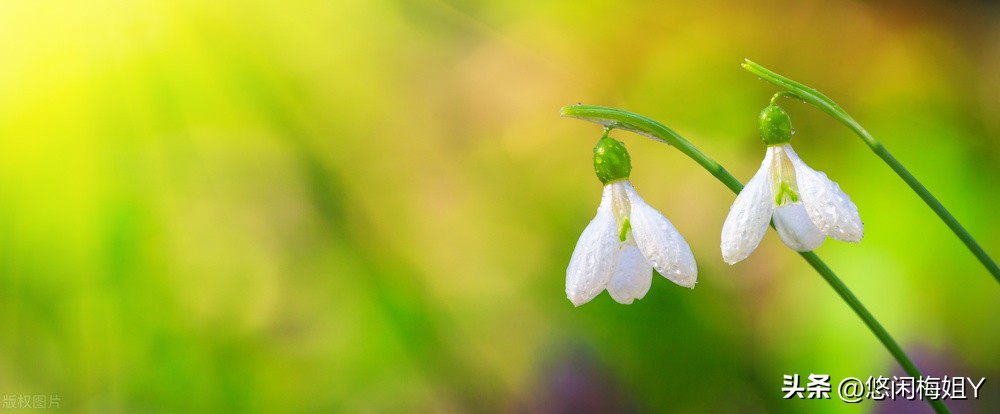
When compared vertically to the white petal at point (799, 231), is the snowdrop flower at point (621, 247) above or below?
above

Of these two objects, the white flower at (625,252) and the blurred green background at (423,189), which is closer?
the white flower at (625,252)

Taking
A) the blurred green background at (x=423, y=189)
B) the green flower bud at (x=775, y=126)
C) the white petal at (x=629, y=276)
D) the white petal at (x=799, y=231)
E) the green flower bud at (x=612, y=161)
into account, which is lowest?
the white petal at (x=799, y=231)

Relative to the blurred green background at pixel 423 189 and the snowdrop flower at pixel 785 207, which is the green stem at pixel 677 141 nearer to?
the snowdrop flower at pixel 785 207

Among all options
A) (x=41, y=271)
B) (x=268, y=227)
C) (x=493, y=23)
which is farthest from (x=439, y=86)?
(x=41, y=271)

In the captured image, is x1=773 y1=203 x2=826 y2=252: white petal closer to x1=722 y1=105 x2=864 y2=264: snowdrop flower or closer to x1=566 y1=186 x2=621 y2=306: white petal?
x1=722 y1=105 x2=864 y2=264: snowdrop flower

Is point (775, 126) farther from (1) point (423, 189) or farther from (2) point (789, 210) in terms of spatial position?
(1) point (423, 189)

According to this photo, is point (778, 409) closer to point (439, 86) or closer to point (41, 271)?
point (439, 86)

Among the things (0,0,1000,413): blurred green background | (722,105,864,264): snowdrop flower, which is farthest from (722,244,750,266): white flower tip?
(0,0,1000,413): blurred green background

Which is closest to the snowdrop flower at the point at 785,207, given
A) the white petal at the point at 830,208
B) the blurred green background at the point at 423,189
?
the white petal at the point at 830,208

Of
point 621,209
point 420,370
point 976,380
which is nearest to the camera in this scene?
point 621,209
